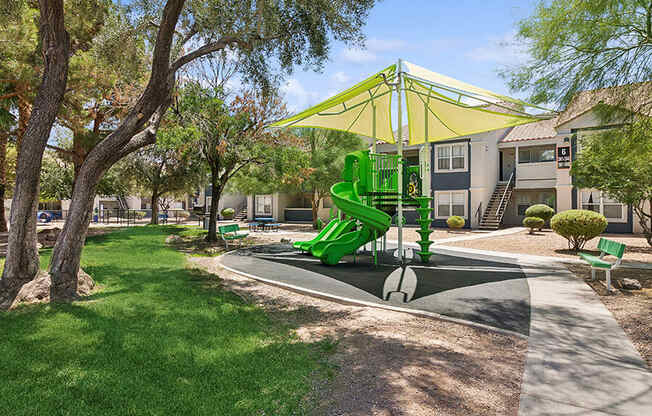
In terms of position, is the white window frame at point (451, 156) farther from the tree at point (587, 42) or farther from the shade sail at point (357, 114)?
the tree at point (587, 42)

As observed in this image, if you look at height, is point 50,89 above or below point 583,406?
above

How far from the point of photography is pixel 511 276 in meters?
9.11

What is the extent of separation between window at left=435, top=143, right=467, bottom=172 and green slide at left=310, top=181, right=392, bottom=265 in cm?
1705

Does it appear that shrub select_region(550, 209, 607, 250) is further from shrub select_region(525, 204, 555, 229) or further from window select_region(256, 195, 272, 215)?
window select_region(256, 195, 272, 215)

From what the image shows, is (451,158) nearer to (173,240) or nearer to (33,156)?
(173,240)

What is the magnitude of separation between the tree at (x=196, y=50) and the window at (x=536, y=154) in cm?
2282

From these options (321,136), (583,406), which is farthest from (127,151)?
(321,136)

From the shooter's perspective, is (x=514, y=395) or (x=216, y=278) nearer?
(x=514, y=395)

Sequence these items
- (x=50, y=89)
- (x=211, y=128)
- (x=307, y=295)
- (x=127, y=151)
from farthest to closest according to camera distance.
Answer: (x=211, y=128)
(x=307, y=295)
(x=127, y=151)
(x=50, y=89)

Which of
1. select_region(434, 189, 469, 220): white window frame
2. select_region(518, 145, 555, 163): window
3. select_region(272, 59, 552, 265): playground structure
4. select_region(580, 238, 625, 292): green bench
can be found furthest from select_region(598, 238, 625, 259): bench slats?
select_region(518, 145, 555, 163): window

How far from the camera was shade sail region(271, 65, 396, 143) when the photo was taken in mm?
11281

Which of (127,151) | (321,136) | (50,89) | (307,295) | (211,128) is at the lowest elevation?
(307,295)

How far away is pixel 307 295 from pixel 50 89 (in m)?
6.17

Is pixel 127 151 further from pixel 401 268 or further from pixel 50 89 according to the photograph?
pixel 401 268
